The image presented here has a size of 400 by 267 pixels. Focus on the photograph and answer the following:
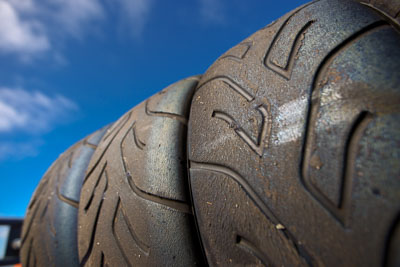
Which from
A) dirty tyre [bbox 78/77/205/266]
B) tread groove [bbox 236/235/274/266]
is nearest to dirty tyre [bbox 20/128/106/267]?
dirty tyre [bbox 78/77/205/266]

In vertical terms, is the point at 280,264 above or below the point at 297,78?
below

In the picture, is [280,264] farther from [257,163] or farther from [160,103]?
[160,103]

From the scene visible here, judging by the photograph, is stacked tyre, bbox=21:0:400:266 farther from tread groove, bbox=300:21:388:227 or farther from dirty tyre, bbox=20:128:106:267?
dirty tyre, bbox=20:128:106:267

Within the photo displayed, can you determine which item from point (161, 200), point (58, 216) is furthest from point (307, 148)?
point (58, 216)

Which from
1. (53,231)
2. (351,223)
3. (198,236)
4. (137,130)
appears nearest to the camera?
(351,223)

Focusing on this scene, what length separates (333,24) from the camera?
2.38 feet

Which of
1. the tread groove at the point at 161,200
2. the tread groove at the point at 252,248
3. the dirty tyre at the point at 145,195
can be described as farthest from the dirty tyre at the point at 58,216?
the tread groove at the point at 252,248

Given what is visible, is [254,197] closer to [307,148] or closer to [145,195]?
[307,148]

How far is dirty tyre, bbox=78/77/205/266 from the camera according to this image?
2.83ft

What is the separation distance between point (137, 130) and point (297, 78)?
0.69 m

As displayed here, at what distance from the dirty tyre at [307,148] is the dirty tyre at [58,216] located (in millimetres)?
867

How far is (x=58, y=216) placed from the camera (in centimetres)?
137

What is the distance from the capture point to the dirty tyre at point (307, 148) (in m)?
0.52

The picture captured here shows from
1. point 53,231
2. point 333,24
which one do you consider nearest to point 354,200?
point 333,24
